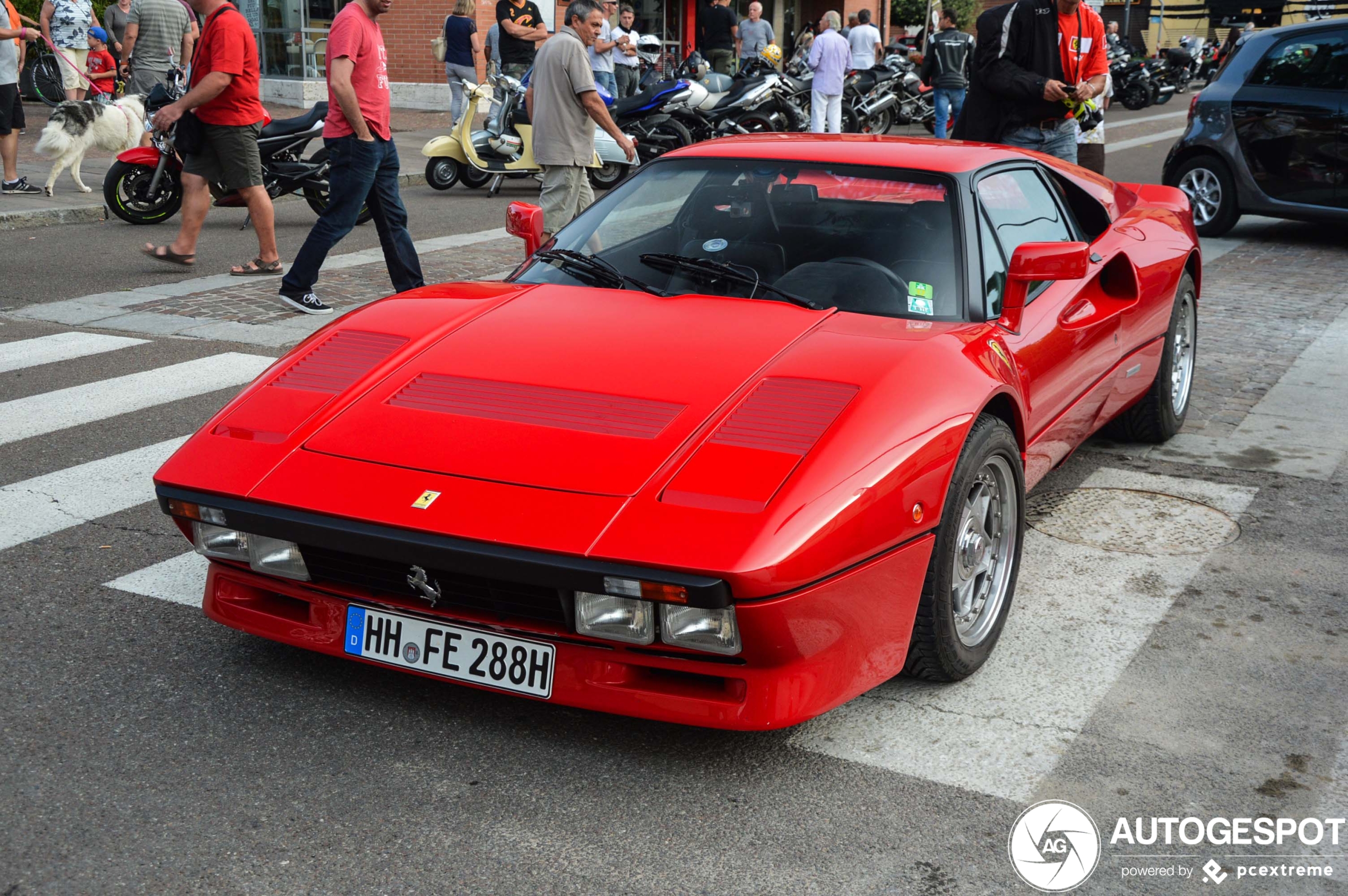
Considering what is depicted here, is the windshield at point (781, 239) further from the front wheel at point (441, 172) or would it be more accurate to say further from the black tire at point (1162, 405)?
the front wheel at point (441, 172)

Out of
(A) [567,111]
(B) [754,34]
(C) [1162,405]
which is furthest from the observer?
(B) [754,34]

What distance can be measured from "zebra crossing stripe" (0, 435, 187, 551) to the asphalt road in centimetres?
18

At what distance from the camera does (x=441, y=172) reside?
45.7ft

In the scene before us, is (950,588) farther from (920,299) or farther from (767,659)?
(920,299)

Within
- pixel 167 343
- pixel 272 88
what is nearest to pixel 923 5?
pixel 272 88

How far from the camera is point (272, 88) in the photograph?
22.8 meters

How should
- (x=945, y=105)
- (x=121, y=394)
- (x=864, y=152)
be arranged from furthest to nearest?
1. (x=945, y=105)
2. (x=121, y=394)
3. (x=864, y=152)

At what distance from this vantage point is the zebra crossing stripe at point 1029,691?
3016mm

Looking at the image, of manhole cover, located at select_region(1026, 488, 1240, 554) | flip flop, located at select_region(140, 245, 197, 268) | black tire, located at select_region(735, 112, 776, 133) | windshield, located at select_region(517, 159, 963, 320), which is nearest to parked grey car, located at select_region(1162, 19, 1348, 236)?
black tire, located at select_region(735, 112, 776, 133)

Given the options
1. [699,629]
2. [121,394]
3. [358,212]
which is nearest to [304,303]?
[358,212]

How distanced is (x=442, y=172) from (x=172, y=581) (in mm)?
10529

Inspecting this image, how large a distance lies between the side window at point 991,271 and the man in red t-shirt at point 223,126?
5687mm

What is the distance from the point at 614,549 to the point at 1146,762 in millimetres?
1333

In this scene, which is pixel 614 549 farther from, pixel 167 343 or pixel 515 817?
pixel 167 343
